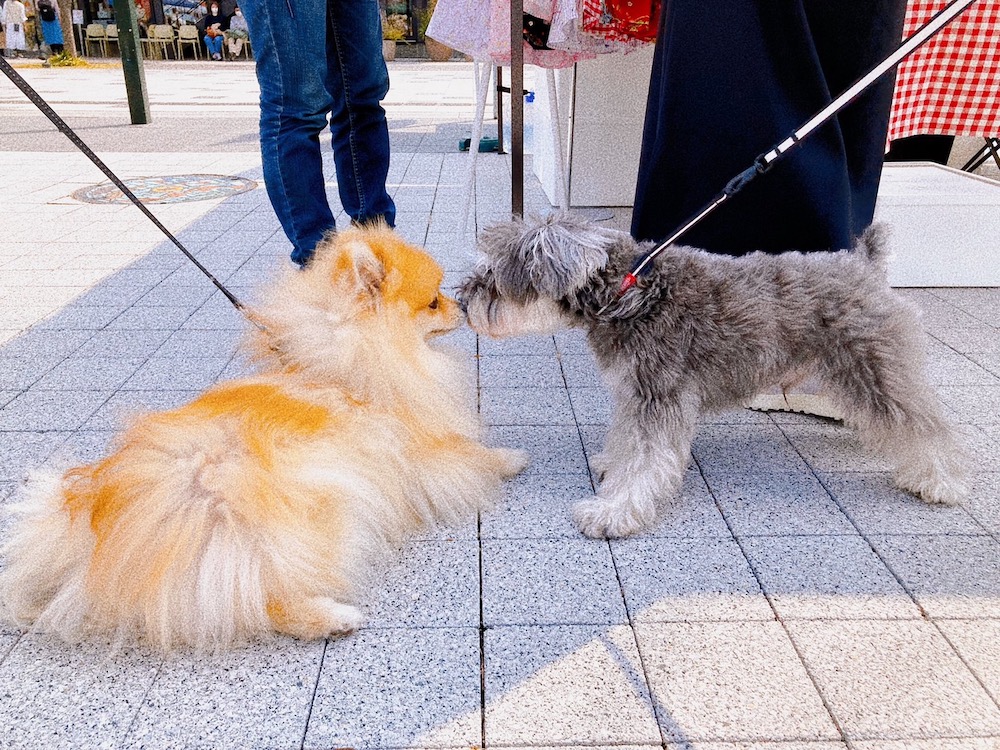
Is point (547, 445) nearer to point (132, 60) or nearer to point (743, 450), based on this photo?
point (743, 450)

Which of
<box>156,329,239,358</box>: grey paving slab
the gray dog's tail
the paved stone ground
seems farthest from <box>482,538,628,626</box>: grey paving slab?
<box>156,329,239,358</box>: grey paving slab

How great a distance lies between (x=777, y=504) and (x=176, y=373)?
8.39 ft

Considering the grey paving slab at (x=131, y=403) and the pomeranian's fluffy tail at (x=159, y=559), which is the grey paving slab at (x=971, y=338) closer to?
the pomeranian's fluffy tail at (x=159, y=559)

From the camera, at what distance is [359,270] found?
214 centimetres

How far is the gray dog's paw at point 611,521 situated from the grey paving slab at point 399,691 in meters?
0.56

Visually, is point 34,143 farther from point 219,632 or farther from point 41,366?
point 219,632

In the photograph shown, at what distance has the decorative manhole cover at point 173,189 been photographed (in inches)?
251

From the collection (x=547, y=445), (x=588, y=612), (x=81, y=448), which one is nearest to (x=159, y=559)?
(x=588, y=612)

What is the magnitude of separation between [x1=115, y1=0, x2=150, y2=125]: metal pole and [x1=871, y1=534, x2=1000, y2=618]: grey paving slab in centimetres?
1073

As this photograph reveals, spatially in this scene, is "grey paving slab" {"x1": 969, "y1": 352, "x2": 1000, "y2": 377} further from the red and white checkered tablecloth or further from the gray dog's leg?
the gray dog's leg

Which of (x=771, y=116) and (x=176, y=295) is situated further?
(x=176, y=295)

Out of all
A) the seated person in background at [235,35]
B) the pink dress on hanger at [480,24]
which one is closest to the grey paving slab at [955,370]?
the pink dress on hanger at [480,24]

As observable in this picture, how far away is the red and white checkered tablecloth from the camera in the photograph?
388 centimetres

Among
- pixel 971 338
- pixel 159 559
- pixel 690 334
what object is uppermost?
pixel 690 334
